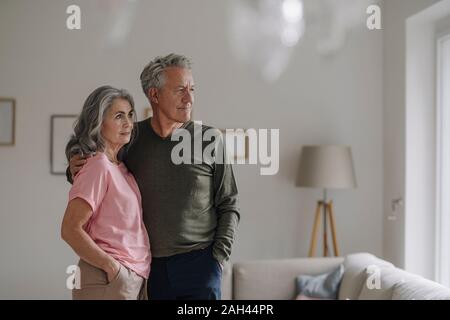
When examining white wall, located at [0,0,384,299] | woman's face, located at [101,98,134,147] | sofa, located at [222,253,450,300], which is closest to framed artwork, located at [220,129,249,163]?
white wall, located at [0,0,384,299]

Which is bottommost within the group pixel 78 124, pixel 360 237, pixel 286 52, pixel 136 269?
pixel 360 237

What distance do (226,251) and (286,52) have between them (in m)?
1.10

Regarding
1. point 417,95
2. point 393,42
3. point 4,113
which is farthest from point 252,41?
point 4,113

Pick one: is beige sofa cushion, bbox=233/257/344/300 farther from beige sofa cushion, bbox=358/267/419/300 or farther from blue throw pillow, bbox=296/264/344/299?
beige sofa cushion, bbox=358/267/419/300

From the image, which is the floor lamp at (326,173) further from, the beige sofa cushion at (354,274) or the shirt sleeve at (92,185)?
the shirt sleeve at (92,185)

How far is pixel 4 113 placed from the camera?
1.25 meters

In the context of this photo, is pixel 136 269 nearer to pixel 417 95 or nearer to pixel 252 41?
pixel 252 41

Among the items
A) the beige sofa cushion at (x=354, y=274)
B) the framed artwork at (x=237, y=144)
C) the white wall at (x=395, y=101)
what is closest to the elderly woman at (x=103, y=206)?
the framed artwork at (x=237, y=144)

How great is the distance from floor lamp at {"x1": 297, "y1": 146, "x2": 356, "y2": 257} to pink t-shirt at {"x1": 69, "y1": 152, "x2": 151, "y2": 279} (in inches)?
61.6

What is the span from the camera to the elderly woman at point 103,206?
574mm

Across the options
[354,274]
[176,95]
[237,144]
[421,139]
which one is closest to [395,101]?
[421,139]

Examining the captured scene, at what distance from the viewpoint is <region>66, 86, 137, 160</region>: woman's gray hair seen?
58 centimetres

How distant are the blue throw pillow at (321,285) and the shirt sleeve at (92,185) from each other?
5.04 ft

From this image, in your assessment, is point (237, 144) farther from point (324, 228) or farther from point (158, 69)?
point (324, 228)
